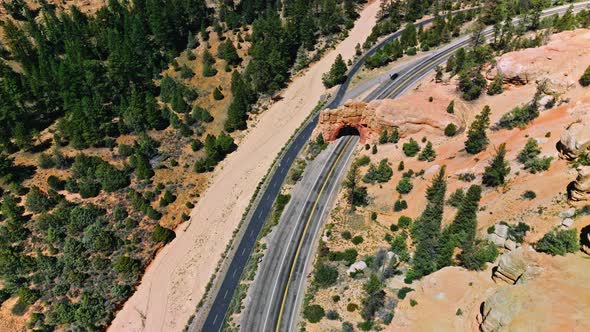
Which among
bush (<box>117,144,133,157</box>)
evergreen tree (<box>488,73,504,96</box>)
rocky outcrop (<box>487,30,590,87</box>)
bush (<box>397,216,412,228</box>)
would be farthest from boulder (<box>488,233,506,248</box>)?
bush (<box>117,144,133,157</box>)

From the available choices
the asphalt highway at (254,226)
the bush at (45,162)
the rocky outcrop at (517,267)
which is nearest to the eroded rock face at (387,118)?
the asphalt highway at (254,226)

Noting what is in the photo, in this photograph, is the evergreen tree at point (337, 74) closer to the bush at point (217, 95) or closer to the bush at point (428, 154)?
the bush at point (217, 95)

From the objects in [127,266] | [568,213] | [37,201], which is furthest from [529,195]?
[37,201]

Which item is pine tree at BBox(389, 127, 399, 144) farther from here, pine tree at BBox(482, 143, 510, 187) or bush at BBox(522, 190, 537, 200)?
bush at BBox(522, 190, 537, 200)

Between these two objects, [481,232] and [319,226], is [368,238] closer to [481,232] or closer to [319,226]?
[319,226]

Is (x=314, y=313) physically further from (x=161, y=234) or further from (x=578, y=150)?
(x=578, y=150)
